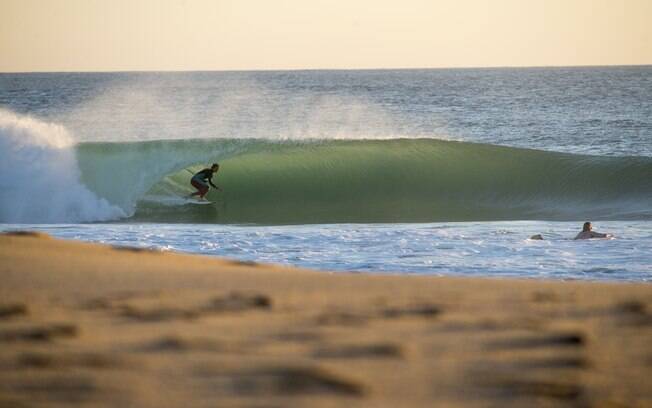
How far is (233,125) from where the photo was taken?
1821 inches

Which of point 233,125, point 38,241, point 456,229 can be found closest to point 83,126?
point 233,125

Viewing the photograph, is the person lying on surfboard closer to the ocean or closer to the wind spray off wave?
the ocean

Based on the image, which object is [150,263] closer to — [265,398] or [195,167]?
[265,398]

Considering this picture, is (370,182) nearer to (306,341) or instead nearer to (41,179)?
(41,179)

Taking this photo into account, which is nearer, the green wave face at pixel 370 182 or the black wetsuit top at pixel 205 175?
the green wave face at pixel 370 182

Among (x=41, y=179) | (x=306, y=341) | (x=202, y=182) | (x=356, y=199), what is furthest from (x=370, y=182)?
(x=306, y=341)

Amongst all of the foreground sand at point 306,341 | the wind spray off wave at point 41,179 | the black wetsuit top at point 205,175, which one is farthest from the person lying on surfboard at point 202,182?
the foreground sand at point 306,341

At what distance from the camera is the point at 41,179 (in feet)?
61.8

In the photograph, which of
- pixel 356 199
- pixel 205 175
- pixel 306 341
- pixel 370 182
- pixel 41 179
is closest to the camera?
pixel 306 341

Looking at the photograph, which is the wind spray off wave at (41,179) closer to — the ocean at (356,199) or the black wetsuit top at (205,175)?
the ocean at (356,199)

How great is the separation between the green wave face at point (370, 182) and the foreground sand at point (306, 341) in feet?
40.8

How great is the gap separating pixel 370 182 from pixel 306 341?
18068mm

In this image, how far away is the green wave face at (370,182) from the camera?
1877 centimetres

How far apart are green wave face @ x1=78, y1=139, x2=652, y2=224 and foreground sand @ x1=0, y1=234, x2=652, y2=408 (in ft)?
40.8
